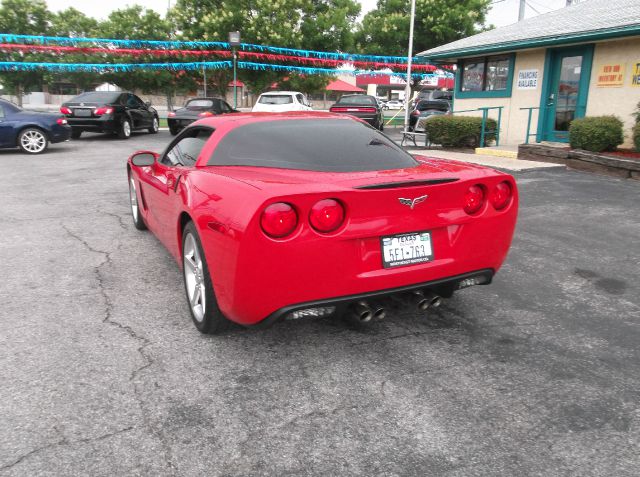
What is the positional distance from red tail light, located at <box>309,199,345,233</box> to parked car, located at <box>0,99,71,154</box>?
43.3 feet

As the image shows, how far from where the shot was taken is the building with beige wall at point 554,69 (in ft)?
40.7

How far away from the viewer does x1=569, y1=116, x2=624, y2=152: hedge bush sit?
37.2 ft

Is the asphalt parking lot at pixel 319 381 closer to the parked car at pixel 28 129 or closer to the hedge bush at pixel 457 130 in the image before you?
the parked car at pixel 28 129

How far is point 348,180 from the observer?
9.55ft

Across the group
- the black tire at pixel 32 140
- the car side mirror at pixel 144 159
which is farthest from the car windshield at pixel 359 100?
the car side mirror at pixel 144 159

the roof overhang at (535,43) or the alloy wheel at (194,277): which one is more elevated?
the roof overhang at (535,43)

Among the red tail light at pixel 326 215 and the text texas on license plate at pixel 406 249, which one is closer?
the red tail light at pixel 326 215

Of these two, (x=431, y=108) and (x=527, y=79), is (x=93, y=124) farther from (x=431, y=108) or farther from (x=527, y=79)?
(x=527, y=79)

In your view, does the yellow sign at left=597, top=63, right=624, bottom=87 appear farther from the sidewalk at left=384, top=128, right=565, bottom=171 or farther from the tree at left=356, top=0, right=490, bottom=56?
the tree at left=356, top=0, right=490, bottom=56

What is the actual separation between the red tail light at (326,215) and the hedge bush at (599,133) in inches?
416

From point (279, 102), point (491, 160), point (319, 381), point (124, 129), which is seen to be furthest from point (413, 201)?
point (279, 102)

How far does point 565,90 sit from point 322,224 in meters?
13.6

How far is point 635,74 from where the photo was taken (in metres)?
12.2

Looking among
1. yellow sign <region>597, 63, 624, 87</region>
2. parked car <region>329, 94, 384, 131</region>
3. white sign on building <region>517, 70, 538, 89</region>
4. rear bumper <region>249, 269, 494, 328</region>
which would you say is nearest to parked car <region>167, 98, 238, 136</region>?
parked car <region>329, 94, 384, 131</region>
